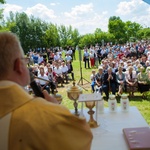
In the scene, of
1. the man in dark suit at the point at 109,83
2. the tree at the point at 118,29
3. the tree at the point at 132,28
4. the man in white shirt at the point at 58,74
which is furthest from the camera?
the tree at the point at 132,28

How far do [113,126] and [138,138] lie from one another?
1.70 ft

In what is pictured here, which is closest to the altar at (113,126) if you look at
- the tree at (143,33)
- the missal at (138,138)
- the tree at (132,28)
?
the missal at (138,138)

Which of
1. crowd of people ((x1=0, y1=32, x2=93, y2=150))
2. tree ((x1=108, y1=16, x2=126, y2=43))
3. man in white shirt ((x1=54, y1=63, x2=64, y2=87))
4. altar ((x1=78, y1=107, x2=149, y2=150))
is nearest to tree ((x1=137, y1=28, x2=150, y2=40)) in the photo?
tree ((x1=108, y1=16, x2=126, y2=43))

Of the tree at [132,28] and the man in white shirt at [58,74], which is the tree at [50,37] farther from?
the man in white shirt at [58,74]

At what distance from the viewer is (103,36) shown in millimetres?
47531

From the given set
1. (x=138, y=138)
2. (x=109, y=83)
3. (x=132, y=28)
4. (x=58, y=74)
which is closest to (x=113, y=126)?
(x=138, y=138)

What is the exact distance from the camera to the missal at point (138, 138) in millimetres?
1859

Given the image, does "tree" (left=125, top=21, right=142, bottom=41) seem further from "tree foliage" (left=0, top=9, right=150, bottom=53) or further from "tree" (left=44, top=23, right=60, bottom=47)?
"tree" (left=44, top=23, right=60, bottom=47)

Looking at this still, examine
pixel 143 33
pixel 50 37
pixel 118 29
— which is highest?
pixel 118 29

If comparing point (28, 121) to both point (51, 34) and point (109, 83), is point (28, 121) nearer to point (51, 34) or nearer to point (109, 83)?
point (109, 83)

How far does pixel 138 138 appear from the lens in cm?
201

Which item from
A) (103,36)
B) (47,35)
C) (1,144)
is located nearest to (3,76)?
(1,144)

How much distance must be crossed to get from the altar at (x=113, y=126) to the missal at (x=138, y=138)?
0.06m

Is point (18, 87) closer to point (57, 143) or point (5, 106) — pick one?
point (5, 106)
